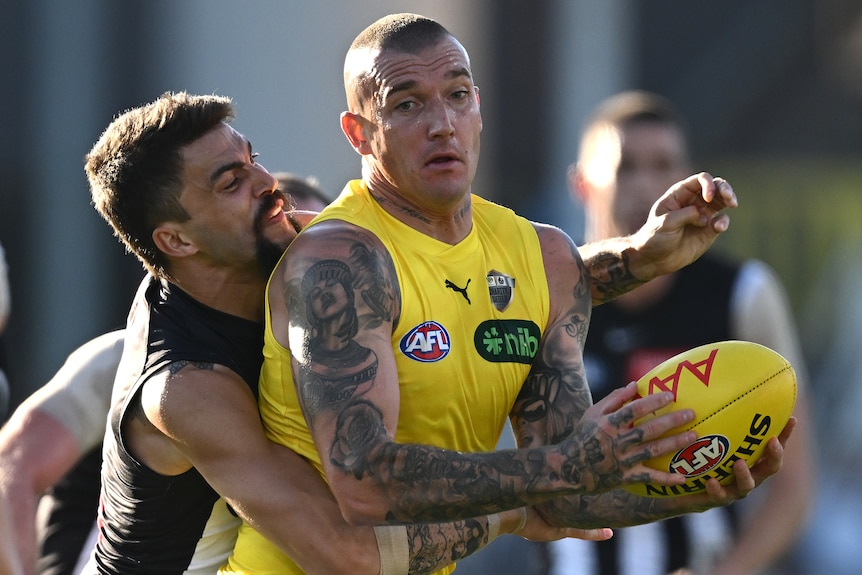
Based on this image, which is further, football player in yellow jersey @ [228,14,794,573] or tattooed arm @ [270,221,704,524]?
football player in yellow jersey @ [228,14,794,573]

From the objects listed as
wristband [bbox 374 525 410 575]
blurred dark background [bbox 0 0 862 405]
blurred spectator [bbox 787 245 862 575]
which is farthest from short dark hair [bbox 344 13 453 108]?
blurred dark background [bbox 0 0 862 405]

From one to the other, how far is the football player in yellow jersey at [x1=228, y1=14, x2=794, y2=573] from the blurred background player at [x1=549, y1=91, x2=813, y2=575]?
1.77 m

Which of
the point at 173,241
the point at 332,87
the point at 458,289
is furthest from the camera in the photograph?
the point at 332,87

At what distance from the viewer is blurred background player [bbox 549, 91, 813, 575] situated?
640cm

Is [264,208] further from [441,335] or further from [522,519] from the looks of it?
[522,519]

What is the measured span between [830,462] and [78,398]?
21.5ft

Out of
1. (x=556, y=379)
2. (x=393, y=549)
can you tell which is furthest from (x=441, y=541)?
(x=556, y=379)

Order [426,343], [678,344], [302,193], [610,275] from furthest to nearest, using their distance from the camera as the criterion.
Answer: [678,344], [302,193], [610,275], [426,343]

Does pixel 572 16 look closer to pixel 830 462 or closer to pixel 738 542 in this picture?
pixel 830 462

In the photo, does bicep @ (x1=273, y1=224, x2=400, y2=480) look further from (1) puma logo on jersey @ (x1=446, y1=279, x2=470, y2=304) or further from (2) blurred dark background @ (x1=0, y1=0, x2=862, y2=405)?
(2) blurred dark background @ (x1=0, y1=0, x2=862, y2=405)

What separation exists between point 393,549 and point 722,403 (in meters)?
1.06

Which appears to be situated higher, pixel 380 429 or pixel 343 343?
pixel 343 343

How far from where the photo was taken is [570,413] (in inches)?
176

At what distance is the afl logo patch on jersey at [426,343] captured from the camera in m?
4.21
